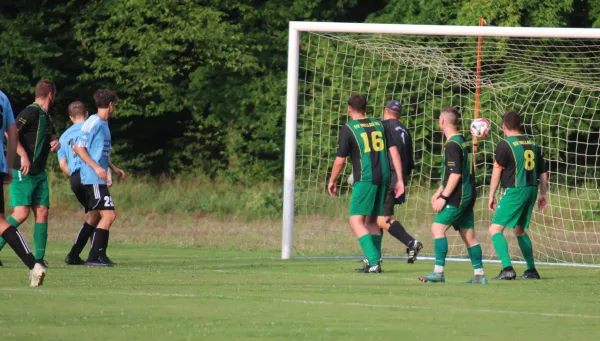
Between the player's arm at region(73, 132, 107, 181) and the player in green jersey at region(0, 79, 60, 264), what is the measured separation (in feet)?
1.06

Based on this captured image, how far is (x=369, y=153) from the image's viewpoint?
40.6 feet

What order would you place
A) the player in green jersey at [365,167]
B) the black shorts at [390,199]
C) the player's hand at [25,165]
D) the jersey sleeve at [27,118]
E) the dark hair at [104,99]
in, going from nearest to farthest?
the player's hand at [25,165]
the jersey sleeve at [27,118]
the player in green jersey at [365,167]
the dark hair at [104,99]
the black shorts at [390,199]

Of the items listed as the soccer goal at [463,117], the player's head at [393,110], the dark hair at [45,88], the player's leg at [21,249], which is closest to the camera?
the player's leg at [21,249]

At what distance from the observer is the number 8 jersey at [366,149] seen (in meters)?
12.4

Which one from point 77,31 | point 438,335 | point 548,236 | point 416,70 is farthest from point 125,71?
point 438,335

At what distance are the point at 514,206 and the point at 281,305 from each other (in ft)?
13.1

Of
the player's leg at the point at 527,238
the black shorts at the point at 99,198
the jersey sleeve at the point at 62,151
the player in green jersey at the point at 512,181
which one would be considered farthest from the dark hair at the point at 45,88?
the player's leg at the point at 527,238

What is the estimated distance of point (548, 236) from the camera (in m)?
17.3

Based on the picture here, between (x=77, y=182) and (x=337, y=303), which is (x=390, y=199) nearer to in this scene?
(x=77, y=182)

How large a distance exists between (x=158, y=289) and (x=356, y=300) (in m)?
1.74

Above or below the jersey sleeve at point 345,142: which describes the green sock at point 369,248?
below

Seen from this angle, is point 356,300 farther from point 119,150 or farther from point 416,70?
point 119,150

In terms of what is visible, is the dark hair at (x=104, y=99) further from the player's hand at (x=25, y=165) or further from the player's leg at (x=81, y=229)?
the player's hand at (x=25, y=165)

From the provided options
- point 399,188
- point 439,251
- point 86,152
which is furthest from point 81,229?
point 439,251
